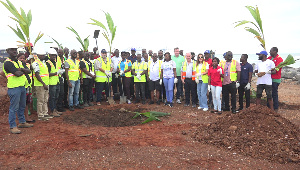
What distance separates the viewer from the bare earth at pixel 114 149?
3770 millimetres

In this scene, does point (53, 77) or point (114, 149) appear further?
point (53, 77)

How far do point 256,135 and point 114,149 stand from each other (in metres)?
2.88

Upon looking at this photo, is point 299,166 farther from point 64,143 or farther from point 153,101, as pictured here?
point 153,101

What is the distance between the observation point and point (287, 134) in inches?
187

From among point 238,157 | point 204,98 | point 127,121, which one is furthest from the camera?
point 204,98

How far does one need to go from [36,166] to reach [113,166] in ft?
4.09

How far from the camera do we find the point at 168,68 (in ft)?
27.5

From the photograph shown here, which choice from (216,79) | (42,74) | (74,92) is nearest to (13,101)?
(42,74)

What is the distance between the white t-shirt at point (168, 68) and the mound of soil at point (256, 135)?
10.2 ft

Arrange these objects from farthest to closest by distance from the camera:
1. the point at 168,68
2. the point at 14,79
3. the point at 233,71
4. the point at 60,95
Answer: the point at 168,68 → the point at 60,95 → the point at 233,71 → the point at 14,79

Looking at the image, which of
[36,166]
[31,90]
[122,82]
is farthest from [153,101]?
[36,166]

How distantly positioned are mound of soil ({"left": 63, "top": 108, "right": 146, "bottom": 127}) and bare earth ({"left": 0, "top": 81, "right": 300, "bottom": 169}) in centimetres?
11

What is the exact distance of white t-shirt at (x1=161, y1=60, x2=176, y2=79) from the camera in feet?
27.5

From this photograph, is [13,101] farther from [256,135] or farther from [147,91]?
[256,135]
